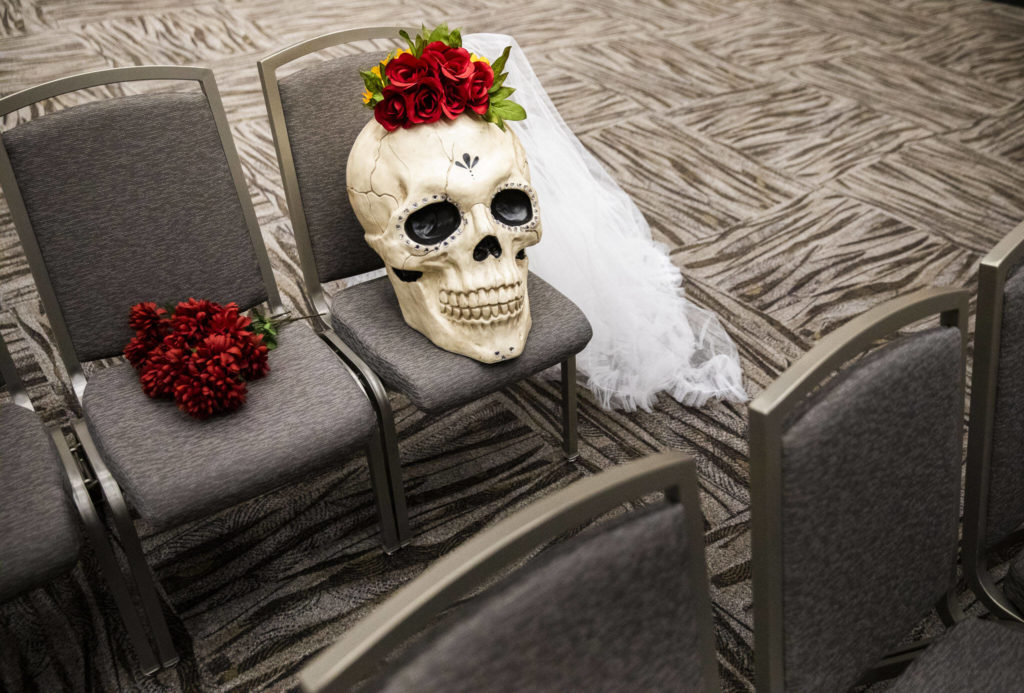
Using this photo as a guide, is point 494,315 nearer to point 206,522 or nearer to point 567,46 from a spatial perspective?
point 206,522

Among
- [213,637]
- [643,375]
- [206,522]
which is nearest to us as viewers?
[213,637]

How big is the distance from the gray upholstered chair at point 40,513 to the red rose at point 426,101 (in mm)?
866

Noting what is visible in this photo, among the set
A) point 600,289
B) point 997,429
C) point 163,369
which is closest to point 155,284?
point 163,369

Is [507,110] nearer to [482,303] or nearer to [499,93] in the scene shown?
[499,93]

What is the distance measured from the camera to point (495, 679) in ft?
2.53

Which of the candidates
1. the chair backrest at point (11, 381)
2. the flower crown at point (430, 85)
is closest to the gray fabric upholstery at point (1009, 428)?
the flower crown at point (430, 85)

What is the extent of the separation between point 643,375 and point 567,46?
2.76 m

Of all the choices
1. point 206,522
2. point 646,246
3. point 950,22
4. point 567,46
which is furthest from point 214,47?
point 950,22

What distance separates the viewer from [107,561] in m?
1.54

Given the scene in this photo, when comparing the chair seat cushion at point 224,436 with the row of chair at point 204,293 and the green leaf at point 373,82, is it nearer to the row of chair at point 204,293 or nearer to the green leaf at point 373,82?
the row of chair at point 204,293

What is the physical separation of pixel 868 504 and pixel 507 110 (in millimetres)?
1054

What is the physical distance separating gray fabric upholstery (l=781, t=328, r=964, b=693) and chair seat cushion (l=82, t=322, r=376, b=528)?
0.90 metres

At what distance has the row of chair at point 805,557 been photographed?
30.0 inches

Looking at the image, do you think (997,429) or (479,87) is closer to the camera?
(997,429)
